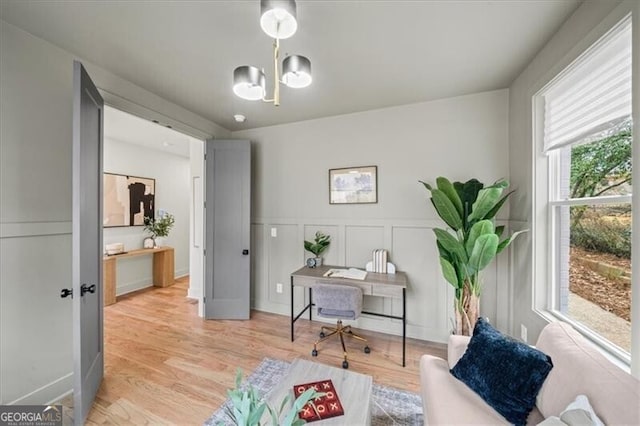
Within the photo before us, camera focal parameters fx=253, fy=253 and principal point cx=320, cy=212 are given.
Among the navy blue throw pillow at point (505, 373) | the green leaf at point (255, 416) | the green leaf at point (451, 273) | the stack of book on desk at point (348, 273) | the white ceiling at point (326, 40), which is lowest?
the navy blue throw pillow at point (505, 373)

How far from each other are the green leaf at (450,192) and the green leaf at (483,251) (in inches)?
13.3

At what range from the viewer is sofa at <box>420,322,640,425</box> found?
91 cm

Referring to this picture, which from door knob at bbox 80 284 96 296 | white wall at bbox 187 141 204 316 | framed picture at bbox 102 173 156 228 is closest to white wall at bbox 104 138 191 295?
framed picture at bbox 102 173 156 228

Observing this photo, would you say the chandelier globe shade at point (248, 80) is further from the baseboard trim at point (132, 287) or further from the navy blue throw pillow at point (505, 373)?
the baseboard trim at point (132, 287)

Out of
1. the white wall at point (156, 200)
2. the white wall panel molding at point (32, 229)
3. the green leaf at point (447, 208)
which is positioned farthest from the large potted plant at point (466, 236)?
the white wall at point (156, 200)

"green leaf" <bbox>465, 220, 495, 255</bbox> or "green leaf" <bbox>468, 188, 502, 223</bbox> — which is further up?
"green leaf" <bbox>468, 188, 502, 223</bbox>

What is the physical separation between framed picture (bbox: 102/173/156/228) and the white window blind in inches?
222

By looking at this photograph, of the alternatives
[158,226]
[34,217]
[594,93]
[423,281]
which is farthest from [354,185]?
[158,226]

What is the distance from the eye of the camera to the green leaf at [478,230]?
1.98 meters

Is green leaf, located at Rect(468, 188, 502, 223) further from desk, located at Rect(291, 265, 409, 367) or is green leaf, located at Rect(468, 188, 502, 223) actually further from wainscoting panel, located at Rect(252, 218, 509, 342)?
desk, located at Rect(291, 265, 409, 367)

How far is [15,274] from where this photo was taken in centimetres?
170

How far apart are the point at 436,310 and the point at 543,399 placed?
5.40ft

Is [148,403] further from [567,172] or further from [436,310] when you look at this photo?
[567,172]

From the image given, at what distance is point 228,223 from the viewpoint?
3418 millimetres
